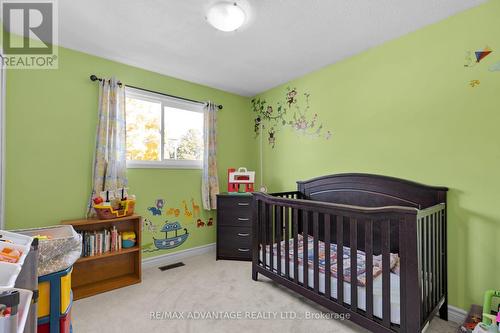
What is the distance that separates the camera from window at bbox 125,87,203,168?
274 cm

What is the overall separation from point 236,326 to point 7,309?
Answer: 145cm

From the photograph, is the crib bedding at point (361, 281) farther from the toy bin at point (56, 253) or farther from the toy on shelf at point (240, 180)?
the toy bin at point (56, 253)

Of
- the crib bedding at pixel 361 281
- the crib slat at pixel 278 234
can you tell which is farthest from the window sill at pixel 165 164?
the crib bedding at pixel 361 281

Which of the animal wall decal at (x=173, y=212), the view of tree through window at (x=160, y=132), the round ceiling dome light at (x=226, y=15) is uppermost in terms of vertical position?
the round ceiling dome light at (x=226, y=15)

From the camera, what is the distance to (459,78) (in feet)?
5.86

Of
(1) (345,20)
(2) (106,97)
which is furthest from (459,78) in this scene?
(2) (106,97)

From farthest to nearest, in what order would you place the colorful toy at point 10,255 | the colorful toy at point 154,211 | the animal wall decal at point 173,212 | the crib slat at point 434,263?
the animal wall decal at point 173,212 → the colorful toy at point 154,211 → the crib slat at point 434,263 → the colorful toy at point 10,255

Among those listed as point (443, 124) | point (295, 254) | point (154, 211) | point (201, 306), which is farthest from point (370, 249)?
point (154, 211)

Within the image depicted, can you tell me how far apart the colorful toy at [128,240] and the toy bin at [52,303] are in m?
1.10

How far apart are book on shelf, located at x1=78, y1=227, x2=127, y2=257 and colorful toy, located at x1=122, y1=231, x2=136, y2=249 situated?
0.04 m

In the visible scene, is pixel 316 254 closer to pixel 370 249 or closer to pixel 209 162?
pixel 370 249

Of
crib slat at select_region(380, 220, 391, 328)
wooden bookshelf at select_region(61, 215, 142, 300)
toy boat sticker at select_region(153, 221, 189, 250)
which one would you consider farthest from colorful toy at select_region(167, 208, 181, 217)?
crib slat at select_region(380, 220, 391, 328)

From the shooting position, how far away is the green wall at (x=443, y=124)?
5.45 ft

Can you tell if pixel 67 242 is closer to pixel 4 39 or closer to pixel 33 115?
pixel 33 115
